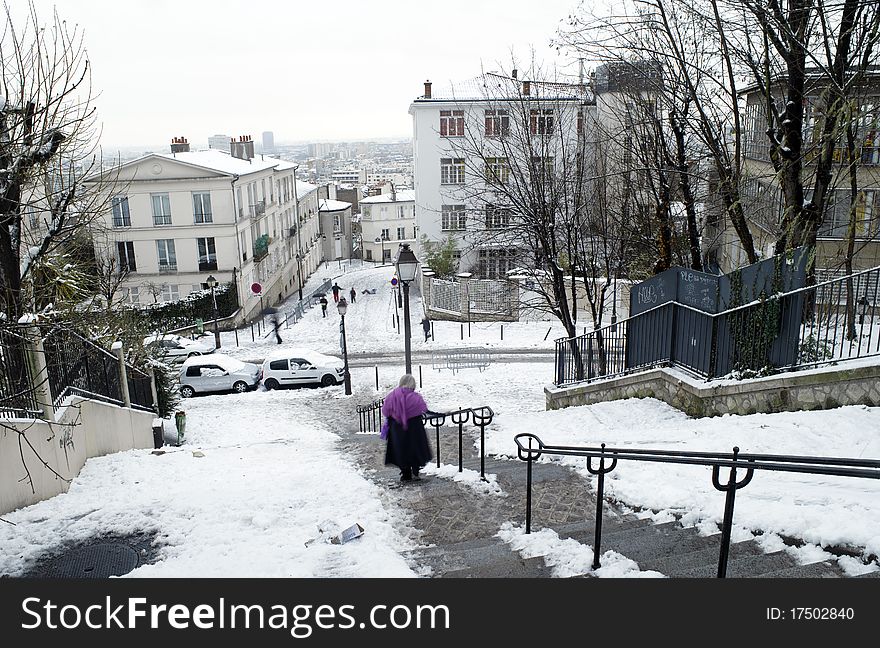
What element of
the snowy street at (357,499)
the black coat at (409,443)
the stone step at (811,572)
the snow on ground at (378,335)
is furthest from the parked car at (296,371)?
the stone step at (811,572)

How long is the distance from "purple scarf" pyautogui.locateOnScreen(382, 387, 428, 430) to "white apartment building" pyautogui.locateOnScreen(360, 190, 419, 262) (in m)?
67.2

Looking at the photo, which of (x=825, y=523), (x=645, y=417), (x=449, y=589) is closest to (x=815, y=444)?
(x=825, y=523)

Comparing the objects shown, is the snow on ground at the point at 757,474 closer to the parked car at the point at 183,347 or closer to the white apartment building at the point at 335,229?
the parked car at the point at 183,347

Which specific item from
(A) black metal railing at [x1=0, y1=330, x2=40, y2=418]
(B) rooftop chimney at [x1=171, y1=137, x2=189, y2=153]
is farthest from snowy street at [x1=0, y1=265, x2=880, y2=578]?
(B) rooftop chimney at [x1=171, y1=137, x2=189, y2=153]

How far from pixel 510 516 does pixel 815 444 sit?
10.7 feet

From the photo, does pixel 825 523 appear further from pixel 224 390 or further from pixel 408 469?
pixel 224 390

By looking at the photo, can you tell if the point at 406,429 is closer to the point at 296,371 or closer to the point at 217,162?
the point at 296,371

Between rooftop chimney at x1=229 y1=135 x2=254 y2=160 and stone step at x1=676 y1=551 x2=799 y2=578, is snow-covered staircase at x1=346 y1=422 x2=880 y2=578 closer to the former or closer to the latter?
stone step at x1=676 y1=551 x2=799 y2=578

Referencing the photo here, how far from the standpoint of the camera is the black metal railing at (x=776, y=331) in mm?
7512

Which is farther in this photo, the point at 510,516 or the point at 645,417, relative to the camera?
the point at 645,417

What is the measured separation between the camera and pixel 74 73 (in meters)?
8.65

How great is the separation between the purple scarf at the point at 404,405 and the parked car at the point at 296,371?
15569 millimetres

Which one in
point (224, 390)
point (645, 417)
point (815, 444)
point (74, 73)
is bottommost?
point (224, 390)

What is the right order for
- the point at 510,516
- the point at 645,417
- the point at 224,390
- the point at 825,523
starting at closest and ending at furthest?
the point at 825,523, the point at 510,516, the point at 645,417, the point at 224,390
